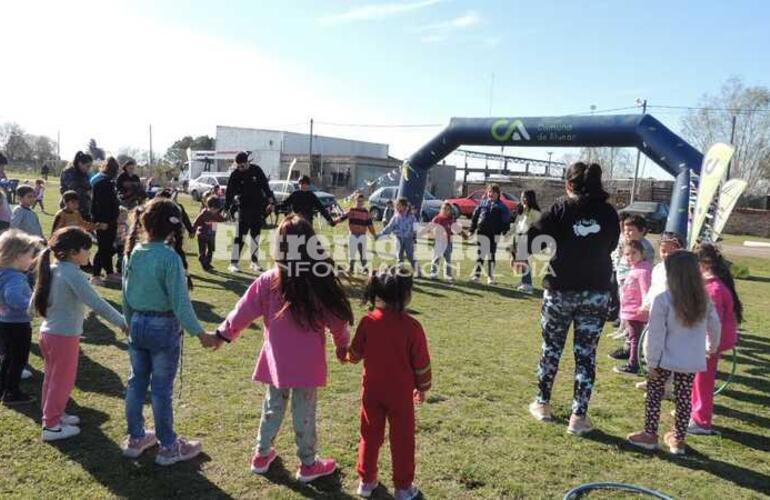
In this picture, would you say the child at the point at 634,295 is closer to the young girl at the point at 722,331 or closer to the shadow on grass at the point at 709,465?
the young girl at the point at 722,331

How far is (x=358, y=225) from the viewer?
11570mm

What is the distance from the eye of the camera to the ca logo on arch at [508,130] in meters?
14.3

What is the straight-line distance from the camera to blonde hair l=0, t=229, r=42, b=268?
4.20 metres

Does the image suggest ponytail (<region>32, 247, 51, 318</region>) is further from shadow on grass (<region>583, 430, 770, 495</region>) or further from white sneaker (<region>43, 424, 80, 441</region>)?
shadow on grass (<region>583, 430, 770, 495</region>)

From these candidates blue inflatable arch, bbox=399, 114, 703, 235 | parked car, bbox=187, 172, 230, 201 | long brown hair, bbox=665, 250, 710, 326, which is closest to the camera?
long brown hair, bbox=665, 250, 710, 326

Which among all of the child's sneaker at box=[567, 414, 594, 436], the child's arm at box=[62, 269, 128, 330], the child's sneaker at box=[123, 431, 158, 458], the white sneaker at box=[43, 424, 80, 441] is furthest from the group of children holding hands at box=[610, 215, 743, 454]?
the white sneaker at box=[43, 424, 80, 441]

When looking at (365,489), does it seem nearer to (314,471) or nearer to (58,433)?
(314,471)

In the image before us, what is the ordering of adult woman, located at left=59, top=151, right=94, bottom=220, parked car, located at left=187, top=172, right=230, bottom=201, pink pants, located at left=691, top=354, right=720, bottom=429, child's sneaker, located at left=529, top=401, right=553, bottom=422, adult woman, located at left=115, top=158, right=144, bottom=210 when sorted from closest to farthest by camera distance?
pink pants, located at left=691, top=354, right=720, bottom=429 → child's sneaker, located at left=529, top=401, right=553, bottom=422 → adult woman, located at left=59, top=151, right=94, bottom=220 → adult woman, located at left=115, top=158, right=144, bottom=210 → parked car, located at left=187, top=172, right=230, bottom=201

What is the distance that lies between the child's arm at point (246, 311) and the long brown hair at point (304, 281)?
0.39ft

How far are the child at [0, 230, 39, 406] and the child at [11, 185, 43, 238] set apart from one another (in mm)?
2526

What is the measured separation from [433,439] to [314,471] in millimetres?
1058

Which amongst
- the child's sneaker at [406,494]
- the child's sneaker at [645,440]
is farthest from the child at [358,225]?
the child's sneaker at [406,494]

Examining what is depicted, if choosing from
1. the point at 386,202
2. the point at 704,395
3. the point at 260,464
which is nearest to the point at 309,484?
the point at 260,464

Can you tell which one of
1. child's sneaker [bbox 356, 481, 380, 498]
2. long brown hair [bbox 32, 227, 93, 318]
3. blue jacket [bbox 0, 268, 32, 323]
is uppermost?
long brown hair [bbox 32, 227, 93, 318]
